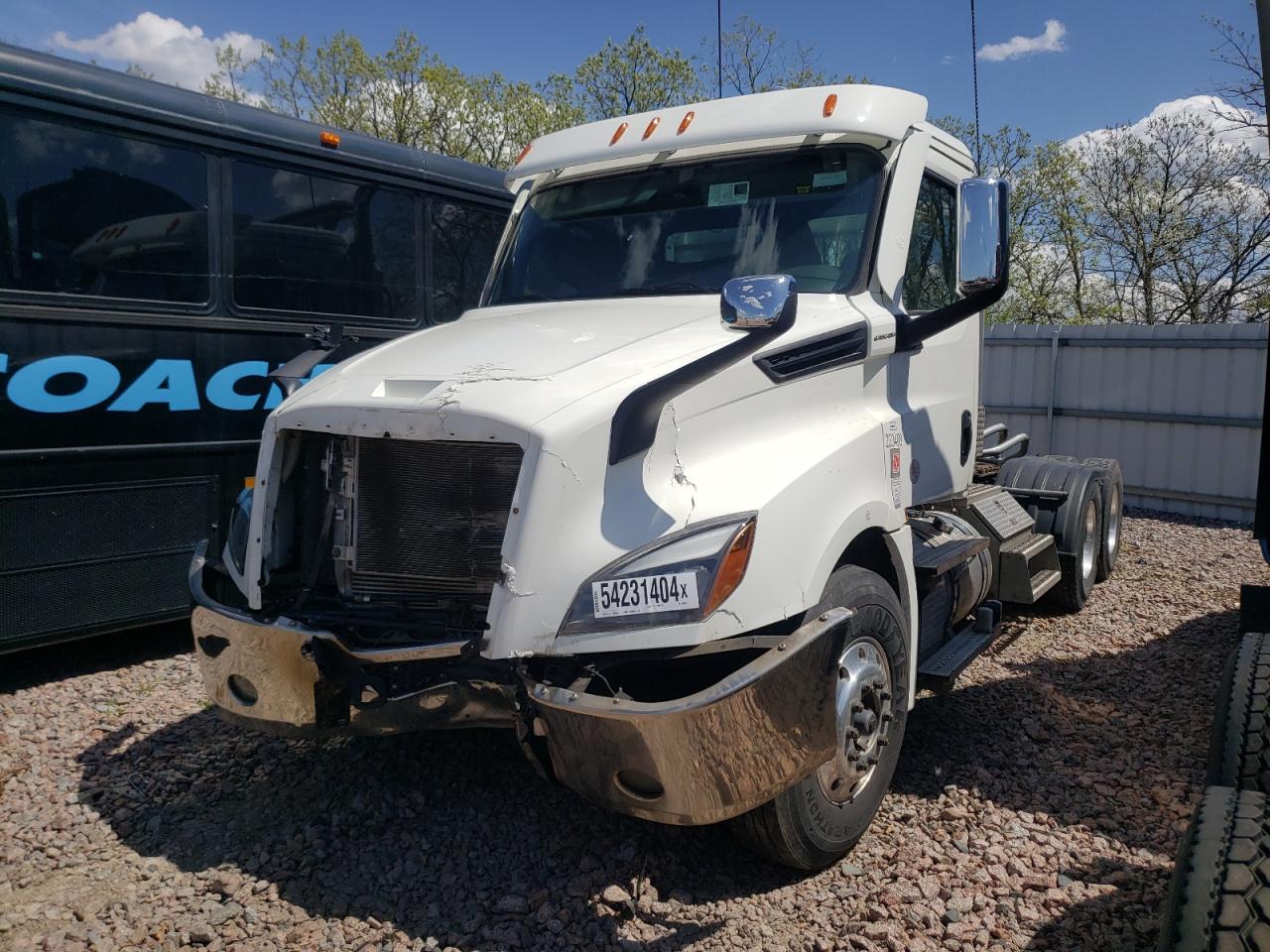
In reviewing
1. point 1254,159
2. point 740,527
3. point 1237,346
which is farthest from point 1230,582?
point 1254,159

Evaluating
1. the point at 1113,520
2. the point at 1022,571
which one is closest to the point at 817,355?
the point at 1022,571

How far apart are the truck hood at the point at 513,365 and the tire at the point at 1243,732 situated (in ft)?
6.96

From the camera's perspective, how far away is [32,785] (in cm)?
405

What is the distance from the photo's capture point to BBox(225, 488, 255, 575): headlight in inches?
141

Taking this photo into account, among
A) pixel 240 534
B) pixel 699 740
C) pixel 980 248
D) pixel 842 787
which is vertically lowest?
pixel 842 787

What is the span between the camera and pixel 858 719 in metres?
3.36

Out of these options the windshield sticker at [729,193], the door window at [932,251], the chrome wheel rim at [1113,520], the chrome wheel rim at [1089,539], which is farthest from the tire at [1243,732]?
the chrome wheel rim at [1113,520]

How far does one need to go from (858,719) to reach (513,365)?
169cm

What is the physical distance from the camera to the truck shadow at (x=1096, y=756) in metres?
3.25

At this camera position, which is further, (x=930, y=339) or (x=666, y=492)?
(x=930, y=339)

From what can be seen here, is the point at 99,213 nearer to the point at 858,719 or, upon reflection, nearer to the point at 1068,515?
the point at 858,719

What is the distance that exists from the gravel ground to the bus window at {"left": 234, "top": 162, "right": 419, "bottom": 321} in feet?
7.99

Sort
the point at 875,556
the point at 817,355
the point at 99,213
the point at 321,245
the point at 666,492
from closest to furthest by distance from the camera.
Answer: the point at 666,492 < the point at 817,355 < the point at 875,556 < the point at 99,213 < the point at 321,245

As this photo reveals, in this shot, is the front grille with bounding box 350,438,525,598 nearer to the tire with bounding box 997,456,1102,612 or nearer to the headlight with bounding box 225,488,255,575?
the headlight with bounding box 225,488,255,575
